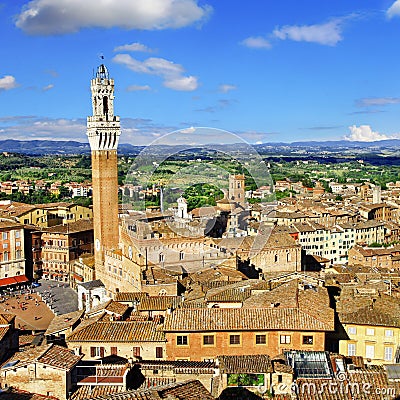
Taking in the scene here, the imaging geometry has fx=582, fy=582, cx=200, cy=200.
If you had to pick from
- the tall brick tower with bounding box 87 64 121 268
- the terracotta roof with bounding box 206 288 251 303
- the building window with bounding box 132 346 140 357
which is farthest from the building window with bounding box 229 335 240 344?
the tall brick tower with bounding box 87 64 121 268

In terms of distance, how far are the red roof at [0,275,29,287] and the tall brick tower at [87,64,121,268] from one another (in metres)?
7.10

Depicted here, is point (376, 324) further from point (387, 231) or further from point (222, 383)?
point (387, 231)

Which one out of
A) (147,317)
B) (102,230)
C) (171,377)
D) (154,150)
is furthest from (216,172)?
(102,230)

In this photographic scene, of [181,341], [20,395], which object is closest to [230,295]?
[181,341]

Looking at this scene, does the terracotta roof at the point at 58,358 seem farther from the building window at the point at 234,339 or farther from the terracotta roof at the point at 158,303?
the terracotta roof at the point at 158,303

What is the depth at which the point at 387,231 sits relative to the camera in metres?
44.2

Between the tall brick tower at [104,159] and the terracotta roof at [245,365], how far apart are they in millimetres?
17542

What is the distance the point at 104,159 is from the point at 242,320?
1682 centimetres

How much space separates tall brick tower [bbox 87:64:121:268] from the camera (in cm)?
2684

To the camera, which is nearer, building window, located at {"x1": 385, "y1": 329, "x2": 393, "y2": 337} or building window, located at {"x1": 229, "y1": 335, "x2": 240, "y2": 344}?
building window, located at {"x1": 229, "y1": 335, "x2": 240, "y2": 344}

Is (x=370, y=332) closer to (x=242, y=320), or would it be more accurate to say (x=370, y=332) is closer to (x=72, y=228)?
(x=242, y=320)

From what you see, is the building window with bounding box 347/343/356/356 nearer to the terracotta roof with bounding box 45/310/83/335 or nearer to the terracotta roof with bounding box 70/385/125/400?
the terracotta roof with bounding box 70/385/125/400

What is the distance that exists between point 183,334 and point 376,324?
4.37 metres

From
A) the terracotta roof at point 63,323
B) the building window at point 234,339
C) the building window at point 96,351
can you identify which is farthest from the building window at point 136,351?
the terracotta roof at point 63,323
